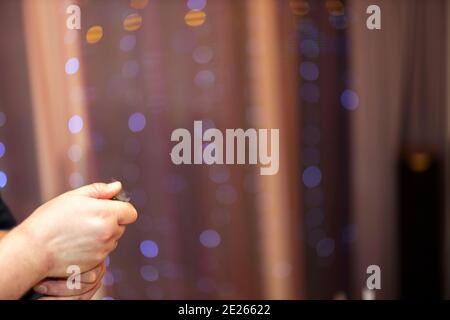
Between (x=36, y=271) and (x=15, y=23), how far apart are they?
0.69 metres

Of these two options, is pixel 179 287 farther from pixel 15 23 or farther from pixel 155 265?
pixel 15 23

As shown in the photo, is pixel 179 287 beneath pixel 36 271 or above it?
beneath

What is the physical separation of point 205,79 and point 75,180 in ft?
1.34

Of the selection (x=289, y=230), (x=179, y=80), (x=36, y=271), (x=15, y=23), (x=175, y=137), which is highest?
(x=15, y=23)

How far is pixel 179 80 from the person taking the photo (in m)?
1.12

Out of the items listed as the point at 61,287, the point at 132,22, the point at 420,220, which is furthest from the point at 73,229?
the point at 420,220

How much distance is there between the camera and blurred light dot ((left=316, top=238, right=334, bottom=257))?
1251mm

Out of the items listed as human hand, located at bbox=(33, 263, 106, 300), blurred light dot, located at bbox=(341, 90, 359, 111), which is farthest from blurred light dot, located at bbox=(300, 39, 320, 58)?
human hand, located at bbox=(33, 263, 106, 300)

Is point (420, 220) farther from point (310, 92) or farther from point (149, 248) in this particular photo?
point (149, 248)

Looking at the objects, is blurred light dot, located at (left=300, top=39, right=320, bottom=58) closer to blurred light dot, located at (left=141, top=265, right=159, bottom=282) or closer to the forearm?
blurred light dot, located at (left=141, top=265, right=159, bottom=282)

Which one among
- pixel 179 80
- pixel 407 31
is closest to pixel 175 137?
pixel 179 80

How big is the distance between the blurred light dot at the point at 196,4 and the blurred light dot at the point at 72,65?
275mm

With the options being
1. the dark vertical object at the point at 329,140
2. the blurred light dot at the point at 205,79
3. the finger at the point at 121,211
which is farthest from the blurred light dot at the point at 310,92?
the finger at the point at 121,211
